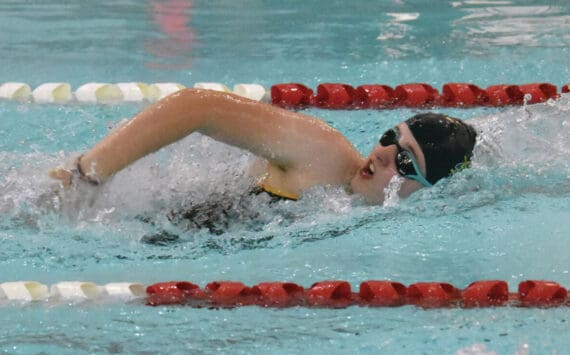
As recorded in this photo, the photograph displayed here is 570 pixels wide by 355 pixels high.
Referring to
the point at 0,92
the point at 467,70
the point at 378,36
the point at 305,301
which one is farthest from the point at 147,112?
the point at 378,36

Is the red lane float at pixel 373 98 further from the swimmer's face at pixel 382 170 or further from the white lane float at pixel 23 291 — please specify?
the white lane float at pixel 23 291

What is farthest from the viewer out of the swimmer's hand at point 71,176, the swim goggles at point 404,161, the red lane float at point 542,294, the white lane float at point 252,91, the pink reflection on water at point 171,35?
the pink reflection on water at point 171,35

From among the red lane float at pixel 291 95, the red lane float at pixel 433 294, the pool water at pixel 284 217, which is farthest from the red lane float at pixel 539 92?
the red lane float at pixel 433 294

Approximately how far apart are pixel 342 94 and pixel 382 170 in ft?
4.36

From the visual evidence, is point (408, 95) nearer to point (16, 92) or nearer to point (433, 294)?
point (16, 92)

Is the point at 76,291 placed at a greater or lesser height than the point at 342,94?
lesser

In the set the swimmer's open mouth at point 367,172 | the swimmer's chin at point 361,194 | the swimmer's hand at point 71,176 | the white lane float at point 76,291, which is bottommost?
the white lane float at point 76,291

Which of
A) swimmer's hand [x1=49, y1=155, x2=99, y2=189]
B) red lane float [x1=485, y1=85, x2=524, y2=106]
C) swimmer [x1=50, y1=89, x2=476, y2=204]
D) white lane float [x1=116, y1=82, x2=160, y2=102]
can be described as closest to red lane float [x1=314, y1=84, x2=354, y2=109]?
red lane float [x1=485, y1=85, x2=524, y2=106]

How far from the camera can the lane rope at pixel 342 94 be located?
175 inches

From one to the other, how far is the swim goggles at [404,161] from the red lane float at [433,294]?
51 cm

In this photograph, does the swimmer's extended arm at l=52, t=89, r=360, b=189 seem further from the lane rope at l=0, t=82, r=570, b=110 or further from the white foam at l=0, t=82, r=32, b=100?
the white foam at l=0, t=82, r=32, b=100

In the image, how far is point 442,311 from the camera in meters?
2.64

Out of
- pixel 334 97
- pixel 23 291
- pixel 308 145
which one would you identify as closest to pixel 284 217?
pixel 308 145

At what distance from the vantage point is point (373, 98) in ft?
14.6
